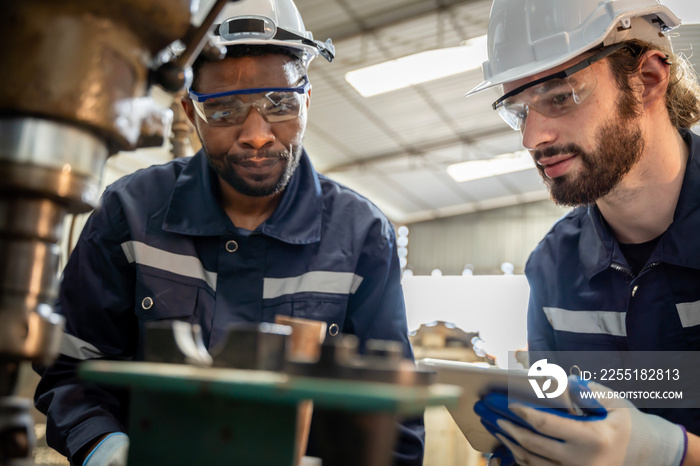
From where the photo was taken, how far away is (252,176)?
1521 mm

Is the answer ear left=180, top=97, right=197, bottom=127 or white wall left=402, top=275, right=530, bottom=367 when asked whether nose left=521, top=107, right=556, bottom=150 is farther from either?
white wall left=402, top=275, right=530, bottom=367

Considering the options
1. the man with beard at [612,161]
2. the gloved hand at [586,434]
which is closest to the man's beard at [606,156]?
the man with beard at [612,161]

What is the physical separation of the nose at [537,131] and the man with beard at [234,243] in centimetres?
49

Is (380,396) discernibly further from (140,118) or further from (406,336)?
(406,336)

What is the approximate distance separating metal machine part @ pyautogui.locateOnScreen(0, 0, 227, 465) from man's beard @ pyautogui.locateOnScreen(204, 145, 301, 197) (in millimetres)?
930

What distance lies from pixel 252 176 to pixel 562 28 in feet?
3.28

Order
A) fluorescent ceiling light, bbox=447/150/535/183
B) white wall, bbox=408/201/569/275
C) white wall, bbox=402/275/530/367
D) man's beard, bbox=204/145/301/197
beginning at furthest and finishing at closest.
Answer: white wall, bbox=408/201/569/275
fluorescent ceiling light, bbox=447/150/535/183
white wall, bbox=402/275/530/367
man's beard, bbox=204/145/301/197

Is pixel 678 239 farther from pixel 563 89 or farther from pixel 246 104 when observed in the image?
pixel 246 104

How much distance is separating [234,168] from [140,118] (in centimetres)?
92

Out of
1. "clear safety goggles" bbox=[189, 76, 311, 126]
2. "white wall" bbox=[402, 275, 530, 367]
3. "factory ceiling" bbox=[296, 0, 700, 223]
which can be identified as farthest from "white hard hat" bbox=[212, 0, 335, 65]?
"factory ceiling" bbox=[296, 0, 700, 223]

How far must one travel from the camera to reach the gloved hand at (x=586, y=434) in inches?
38.8

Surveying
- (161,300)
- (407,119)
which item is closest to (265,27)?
(161,300)

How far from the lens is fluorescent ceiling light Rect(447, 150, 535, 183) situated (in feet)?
35.2

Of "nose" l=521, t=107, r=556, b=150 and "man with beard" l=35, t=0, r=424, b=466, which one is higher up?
"nose" l=521, t=107, r=556, b=150
